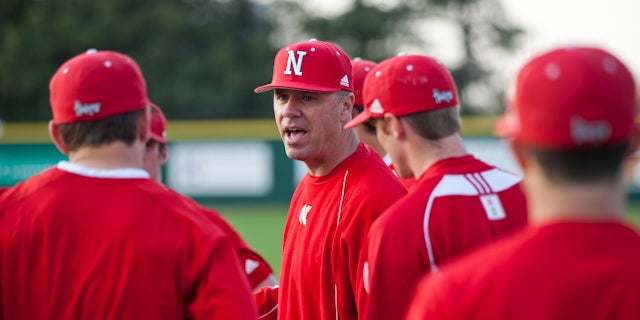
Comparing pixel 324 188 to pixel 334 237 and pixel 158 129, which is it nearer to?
pixel 334 237

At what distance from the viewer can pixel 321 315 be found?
4.20m

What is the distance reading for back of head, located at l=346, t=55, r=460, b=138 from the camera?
3684 mm

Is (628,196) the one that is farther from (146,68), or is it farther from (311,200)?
(146,68)

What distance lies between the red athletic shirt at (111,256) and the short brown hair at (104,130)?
11 cm

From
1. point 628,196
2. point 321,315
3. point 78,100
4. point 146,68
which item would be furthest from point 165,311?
point 146,68

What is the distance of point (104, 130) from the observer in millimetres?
3305

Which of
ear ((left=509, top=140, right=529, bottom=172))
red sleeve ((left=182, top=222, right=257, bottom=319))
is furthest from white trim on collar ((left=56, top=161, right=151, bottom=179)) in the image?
ear ((left=509, top=140, right=529, bottom=172))

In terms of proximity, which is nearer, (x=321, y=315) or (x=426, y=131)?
(x=426, y=131)

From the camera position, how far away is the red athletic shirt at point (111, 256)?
10.4 feet

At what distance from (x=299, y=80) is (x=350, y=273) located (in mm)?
1168

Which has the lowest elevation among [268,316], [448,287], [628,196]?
[628,196]

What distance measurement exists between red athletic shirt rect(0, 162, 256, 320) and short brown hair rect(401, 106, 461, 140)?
943 mm

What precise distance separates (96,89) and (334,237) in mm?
1396

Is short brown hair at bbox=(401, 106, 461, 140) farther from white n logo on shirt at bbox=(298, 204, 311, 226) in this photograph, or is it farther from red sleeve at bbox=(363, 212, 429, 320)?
white n logo on shirt at bbox=(298, 204, 311, 226)
